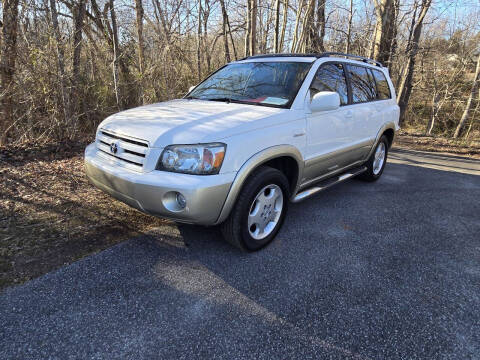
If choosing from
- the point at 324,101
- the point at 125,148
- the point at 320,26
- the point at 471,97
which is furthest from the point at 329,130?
the point at 471,97

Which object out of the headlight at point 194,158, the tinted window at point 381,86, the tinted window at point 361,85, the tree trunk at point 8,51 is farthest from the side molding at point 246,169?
the tree trunk at point 8,51

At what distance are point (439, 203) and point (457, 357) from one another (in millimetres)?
3077

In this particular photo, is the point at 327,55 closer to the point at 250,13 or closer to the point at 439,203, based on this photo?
the point at 439,203

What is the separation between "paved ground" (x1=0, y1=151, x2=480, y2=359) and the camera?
6.14ft

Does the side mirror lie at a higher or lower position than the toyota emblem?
higher

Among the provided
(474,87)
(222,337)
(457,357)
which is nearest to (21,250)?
(222,337)

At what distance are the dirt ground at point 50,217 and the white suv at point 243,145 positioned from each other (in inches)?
23.0

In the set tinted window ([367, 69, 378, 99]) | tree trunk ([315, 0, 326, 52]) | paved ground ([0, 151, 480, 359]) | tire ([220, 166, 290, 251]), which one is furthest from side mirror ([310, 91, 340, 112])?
tree trunk ([315, 0, 326, 52])

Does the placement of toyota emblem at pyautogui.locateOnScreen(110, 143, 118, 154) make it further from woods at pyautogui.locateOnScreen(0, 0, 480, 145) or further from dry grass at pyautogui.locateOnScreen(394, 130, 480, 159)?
dry grass at pyautogui.locateOnScreen(394, 130, 480, 159)

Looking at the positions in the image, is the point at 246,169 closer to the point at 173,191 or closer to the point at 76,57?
the point at 173,191

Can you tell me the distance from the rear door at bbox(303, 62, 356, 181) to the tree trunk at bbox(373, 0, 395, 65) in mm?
6392

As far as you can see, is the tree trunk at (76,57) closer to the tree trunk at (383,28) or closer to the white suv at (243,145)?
the white suv at (243,145)

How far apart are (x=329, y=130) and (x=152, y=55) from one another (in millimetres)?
5855

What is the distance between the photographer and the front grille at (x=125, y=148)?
2.46 m
